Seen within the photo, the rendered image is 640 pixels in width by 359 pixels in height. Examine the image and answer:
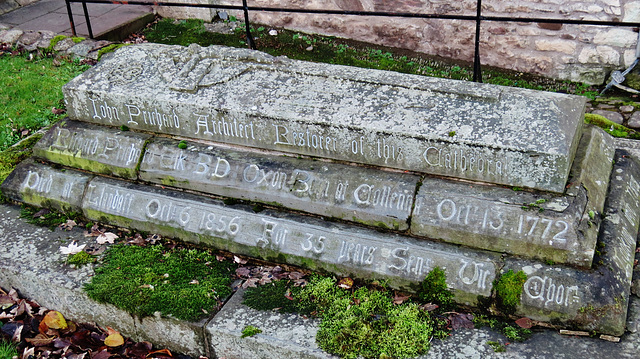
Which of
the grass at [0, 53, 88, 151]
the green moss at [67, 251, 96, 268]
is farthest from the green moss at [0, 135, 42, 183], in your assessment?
the green moss at [67, 251, 96, 268]

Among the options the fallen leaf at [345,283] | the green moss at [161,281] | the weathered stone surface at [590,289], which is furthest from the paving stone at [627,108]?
the green moss at [161,281]

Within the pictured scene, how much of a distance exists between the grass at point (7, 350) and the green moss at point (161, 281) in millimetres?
479

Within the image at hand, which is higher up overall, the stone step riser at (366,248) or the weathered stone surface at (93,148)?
the weathered stone surface at (93,148)

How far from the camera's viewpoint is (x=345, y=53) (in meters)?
5.98

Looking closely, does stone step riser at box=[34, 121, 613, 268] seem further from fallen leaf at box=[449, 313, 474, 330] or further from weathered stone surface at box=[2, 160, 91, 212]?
fallen leaf at box=[449, 313, 474, 330]

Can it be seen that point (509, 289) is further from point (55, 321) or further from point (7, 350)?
point (7, 350)

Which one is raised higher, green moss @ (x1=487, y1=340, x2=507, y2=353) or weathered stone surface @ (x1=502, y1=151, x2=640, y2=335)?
weathered stone surface @ (x1=502, y1=151, x2=640, y2=335)

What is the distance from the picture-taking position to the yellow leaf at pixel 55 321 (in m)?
3.24

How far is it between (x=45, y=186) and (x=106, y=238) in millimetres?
650

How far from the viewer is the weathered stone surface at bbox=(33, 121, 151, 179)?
368 cm

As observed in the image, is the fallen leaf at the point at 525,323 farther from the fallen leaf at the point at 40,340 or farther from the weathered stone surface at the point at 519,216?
the fallen leaf at the point at 40,340

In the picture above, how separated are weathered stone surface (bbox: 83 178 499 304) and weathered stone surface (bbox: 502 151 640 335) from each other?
21cm

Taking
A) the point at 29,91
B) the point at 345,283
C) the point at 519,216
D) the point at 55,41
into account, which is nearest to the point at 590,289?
the point at 519,216

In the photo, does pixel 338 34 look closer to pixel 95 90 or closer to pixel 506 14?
pixel 506 14
